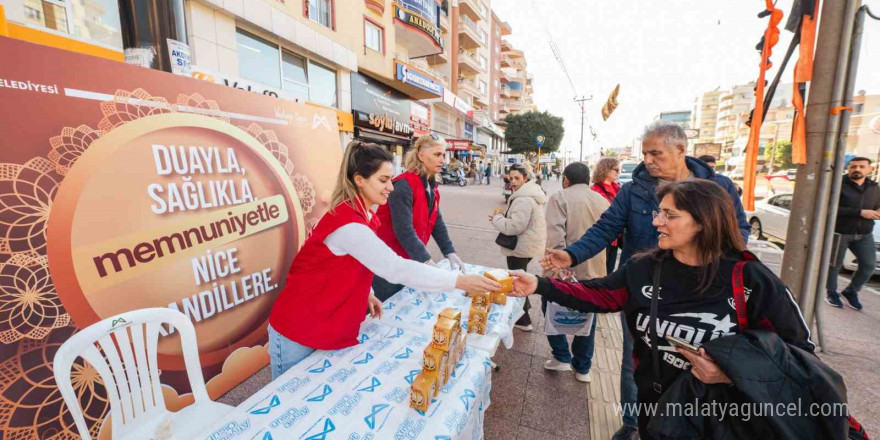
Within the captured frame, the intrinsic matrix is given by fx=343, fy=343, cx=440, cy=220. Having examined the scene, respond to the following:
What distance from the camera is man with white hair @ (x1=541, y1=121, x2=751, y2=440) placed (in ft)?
7.16

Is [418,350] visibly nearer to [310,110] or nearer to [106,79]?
[106,79]

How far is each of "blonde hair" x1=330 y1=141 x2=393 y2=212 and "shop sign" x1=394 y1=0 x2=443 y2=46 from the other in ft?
51.9

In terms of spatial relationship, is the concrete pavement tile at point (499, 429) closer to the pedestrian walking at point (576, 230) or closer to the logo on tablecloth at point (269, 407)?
the pedestrian walking at point (576, 230)

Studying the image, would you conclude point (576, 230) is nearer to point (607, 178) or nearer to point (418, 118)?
point (607, 178)

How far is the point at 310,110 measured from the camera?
11.6ft

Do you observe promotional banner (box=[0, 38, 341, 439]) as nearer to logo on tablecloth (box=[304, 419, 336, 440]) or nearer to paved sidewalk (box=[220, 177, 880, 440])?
paved sidewalk (box=[220, 177, 880, 440])

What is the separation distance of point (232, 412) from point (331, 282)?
64 cm

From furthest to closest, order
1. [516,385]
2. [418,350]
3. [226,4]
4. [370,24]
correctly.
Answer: [370,24], [226,4], [516,385], [418,350]

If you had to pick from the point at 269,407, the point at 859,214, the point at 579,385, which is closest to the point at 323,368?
the point at 269,407

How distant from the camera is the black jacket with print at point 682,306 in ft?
4.52

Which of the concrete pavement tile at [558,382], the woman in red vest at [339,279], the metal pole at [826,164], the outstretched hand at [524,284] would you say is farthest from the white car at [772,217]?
the woman in red vest at [339,279]

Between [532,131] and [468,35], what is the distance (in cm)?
1411

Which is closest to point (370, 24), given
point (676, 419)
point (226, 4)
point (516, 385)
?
point (226, 4)

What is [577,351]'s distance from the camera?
314cm
